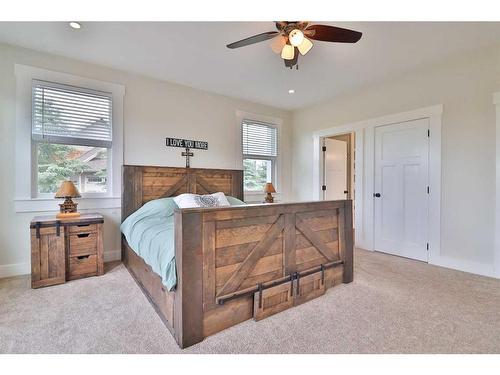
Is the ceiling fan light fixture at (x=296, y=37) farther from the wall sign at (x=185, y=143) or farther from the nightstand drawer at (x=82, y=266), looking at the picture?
the nightstand drawer at (x=82, y=266)

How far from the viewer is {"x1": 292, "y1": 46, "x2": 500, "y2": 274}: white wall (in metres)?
2.80

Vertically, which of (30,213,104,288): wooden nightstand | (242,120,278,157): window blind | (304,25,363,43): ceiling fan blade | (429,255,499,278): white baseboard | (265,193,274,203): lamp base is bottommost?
(429,255,499,278): white baseboard

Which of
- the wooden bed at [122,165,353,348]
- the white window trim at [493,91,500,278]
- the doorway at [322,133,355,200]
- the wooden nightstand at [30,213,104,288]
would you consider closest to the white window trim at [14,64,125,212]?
the wooden nightstand at [30,213,104,288]

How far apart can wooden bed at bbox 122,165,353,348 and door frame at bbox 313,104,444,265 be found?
147cm

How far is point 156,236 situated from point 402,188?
339cm

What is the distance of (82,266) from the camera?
276cm

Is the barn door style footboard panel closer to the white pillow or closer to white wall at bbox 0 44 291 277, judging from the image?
the white pillow

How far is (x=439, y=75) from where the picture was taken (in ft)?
10.4

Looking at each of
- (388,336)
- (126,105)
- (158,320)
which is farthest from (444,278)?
(126,105)

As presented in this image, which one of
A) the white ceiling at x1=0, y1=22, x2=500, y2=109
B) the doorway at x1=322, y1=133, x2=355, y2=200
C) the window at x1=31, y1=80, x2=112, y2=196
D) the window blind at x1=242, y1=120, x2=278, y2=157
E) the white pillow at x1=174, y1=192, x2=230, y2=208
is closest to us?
the white ceiling at x1=0, y1=22, x2=500, y2=109

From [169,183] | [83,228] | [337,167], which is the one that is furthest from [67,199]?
[337,167]

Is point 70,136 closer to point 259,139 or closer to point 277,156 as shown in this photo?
point 259,139

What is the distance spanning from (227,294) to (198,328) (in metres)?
0.28

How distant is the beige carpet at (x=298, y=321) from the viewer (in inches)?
62.4
